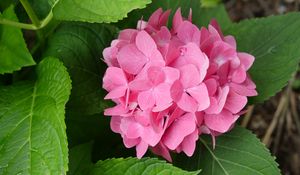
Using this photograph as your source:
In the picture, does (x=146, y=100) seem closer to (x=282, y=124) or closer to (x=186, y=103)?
(x=186, y=103)

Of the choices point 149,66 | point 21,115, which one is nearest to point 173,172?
point 149,66

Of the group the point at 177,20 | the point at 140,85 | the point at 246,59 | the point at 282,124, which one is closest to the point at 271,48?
the point at 246,59

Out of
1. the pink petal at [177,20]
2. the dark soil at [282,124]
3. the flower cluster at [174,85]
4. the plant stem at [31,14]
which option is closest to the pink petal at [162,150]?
the flower cluster at [174,85]

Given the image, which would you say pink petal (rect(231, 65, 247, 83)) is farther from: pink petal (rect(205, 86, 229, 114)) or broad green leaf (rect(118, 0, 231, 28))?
broad green leaf (rect(118, 0, 231, 28))

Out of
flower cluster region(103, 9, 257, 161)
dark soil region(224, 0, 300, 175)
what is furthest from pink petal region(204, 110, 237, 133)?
dark soil region(224, 0, 300, 175)

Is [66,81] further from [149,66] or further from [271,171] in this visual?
[271,171]

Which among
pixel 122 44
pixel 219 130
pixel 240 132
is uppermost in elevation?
pixel 122 44
